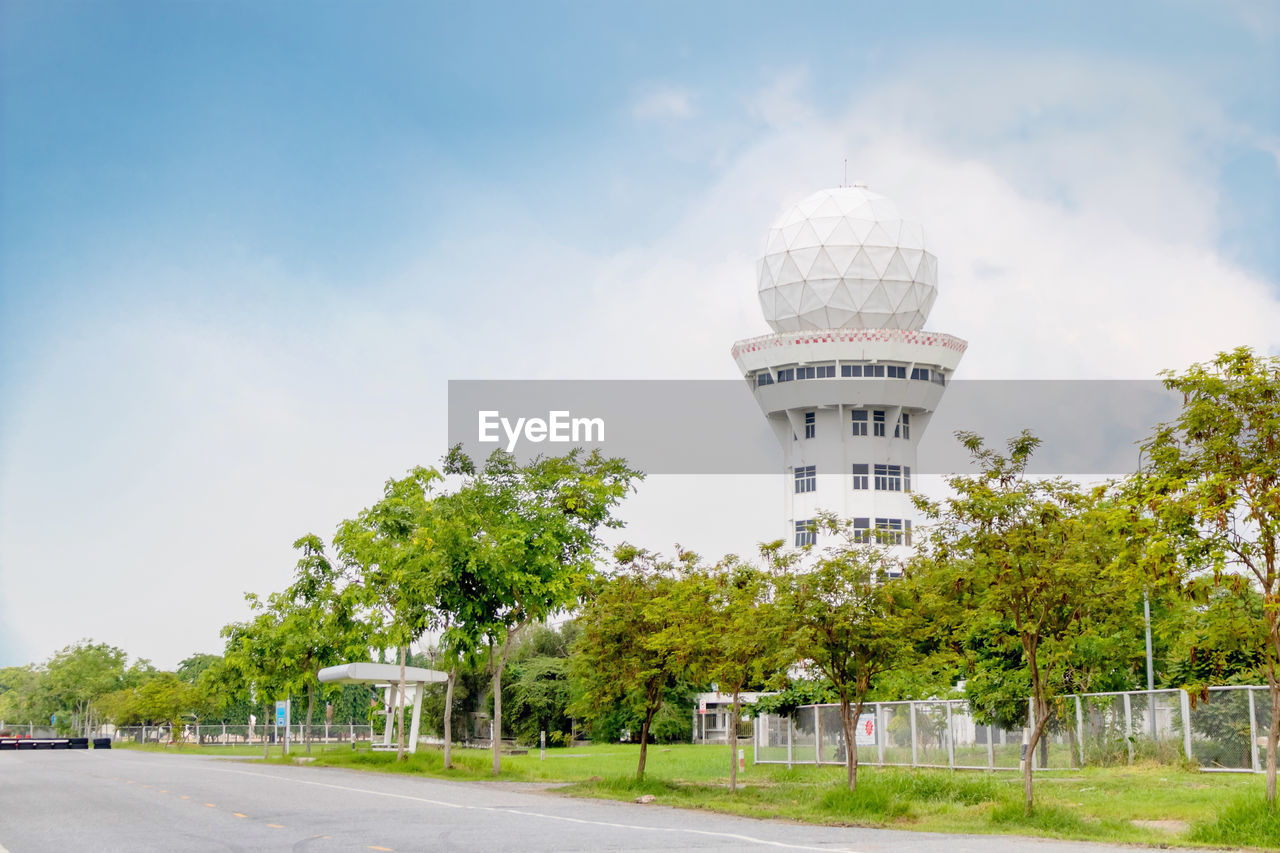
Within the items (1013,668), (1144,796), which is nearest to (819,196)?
(1013,668)

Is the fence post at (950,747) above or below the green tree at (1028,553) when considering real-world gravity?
below

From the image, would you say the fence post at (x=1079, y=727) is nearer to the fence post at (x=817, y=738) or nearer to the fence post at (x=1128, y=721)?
the fence post at (x=1128, y=721)

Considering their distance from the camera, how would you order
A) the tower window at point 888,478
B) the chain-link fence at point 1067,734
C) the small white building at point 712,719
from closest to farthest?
the chain-link fence at point 1067,734 < the small white building at point 712,719 < the tower window at point 888,478

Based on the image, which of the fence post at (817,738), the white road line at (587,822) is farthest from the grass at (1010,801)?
the fence post at (817,738)

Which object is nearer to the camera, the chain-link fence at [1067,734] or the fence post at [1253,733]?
the fence post at [1253,733]

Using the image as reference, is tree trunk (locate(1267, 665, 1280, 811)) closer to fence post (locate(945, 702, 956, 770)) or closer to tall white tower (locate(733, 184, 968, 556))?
fence post (locate(945, 702, 956, 770))

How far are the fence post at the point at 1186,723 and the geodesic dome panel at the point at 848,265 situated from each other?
5786 cm

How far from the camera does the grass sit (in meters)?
17.6

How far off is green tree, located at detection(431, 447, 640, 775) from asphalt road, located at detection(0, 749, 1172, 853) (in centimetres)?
895

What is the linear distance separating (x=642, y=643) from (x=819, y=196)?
210 feet

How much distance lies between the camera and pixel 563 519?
4100cm

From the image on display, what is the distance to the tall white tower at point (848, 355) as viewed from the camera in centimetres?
8681

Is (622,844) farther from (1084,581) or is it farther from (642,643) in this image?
(642,643)

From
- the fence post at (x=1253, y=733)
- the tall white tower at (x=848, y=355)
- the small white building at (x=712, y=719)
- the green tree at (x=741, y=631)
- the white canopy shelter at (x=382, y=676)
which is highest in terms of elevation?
the tall white tower at (x=848, y=355)
